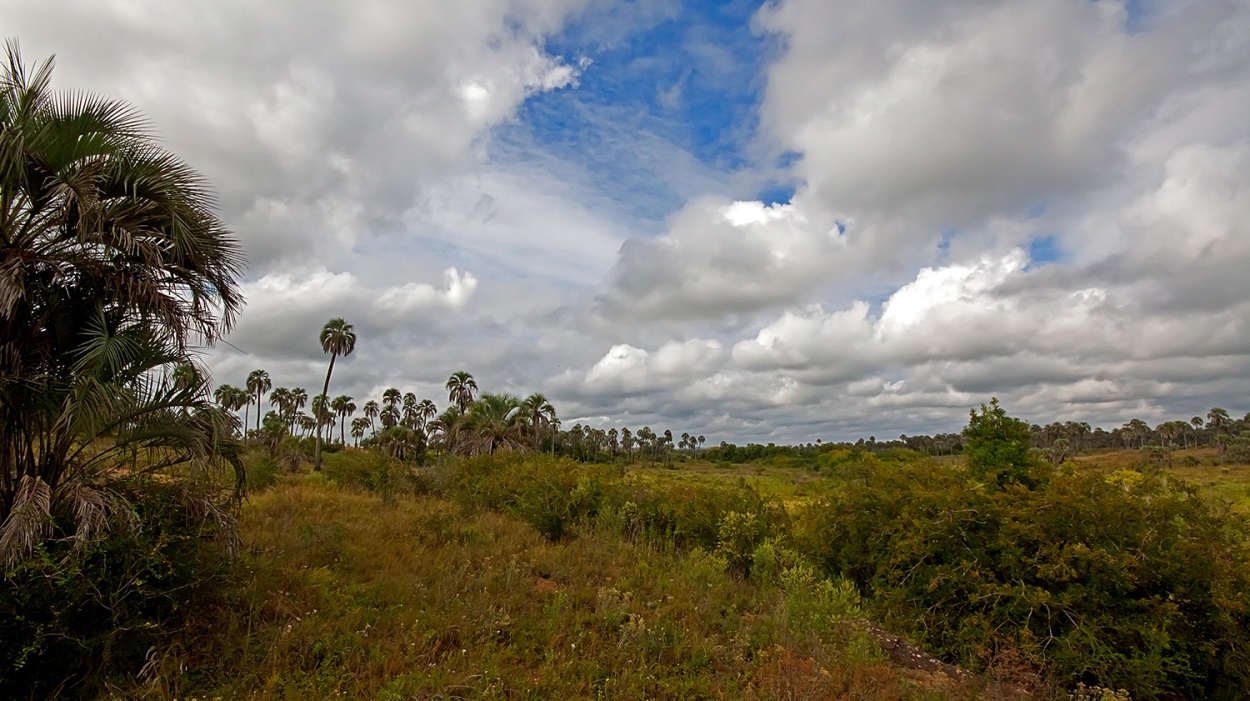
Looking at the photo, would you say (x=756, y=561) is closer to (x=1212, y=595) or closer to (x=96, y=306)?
(x=1212, y=595)

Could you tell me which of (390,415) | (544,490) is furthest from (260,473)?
(390,415)

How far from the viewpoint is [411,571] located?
8820mm

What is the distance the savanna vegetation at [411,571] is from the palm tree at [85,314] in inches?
1.1

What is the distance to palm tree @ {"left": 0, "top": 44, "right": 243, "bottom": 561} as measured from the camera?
5500 millimetres

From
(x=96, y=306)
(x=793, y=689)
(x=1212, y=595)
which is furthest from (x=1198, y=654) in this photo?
(x=96, y=306)

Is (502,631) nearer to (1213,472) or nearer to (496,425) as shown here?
(496,425)

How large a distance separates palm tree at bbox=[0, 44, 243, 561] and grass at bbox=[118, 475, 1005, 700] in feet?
6.24

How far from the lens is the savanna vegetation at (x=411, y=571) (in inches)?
218

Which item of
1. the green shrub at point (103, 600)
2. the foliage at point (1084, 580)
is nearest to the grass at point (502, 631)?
the green shrub at point (103, 600)

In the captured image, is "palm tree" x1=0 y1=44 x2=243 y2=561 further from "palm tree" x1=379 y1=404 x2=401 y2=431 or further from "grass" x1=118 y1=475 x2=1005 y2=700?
"palm tree" x1=379 y1=404 x2=401 y2=431

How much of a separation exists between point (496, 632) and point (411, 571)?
2.54 m

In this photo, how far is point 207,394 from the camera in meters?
6.57

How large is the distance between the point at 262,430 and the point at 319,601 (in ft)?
187

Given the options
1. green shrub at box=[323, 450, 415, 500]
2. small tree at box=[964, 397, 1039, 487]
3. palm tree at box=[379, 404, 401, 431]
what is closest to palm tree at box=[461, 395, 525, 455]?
green shrub at box=[323, 450, 415, 500]
